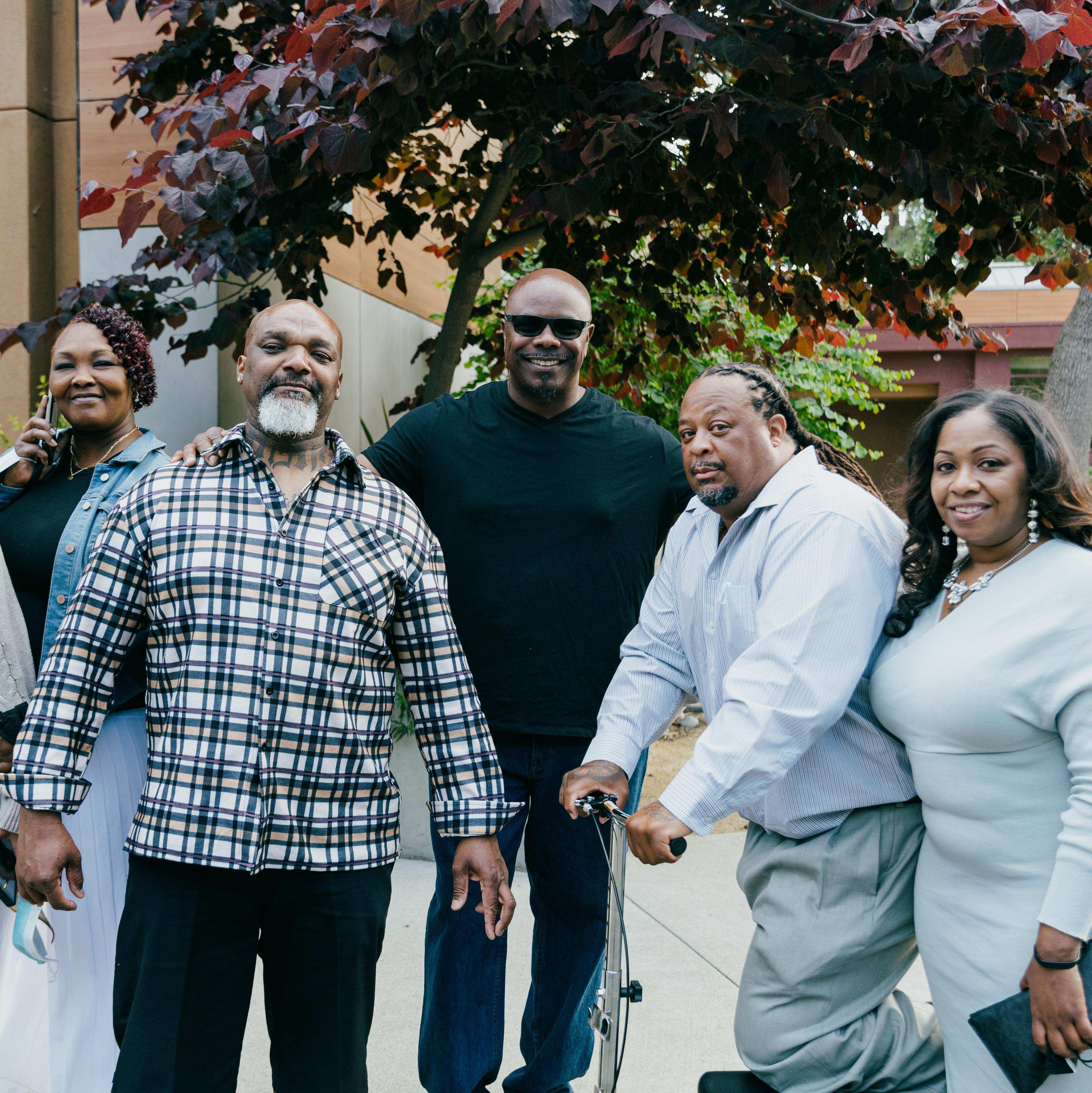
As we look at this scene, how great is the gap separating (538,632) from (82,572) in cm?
119

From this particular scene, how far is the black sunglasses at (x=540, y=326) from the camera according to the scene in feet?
10.1

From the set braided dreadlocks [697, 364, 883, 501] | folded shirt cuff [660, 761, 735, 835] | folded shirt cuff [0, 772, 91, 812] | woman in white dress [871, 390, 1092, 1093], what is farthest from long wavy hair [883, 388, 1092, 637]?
folded shirt cuff [0, 772, 91, 812]

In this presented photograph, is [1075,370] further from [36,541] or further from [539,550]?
[36,541]

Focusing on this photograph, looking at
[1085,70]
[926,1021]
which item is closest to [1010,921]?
[926,1021]

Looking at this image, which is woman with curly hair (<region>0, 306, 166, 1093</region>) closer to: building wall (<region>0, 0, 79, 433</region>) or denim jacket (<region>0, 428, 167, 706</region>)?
denim jacket (<region>0, 428, 167, 706</region>)

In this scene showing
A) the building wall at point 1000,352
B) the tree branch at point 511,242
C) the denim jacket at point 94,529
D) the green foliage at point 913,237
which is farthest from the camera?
the building wall at point 1000,352

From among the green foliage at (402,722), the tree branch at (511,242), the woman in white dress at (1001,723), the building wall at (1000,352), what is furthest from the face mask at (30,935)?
the building wall at (1000,352)

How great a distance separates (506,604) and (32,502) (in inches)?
51.0

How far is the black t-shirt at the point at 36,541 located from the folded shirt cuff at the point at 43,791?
0.67 metres

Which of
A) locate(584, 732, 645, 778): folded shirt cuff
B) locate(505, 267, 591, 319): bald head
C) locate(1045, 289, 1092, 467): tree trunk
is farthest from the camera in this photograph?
locate(1045, 289, 1092, 467): tree trunk

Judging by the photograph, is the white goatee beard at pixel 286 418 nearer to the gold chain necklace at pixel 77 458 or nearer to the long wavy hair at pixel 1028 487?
the gold chain necklace at pixel 77 458

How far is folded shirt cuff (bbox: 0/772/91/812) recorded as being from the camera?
2.22 metres

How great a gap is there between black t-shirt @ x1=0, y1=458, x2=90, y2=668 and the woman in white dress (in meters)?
2.06

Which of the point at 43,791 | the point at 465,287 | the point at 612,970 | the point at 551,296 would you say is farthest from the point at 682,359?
the point at 43,791
